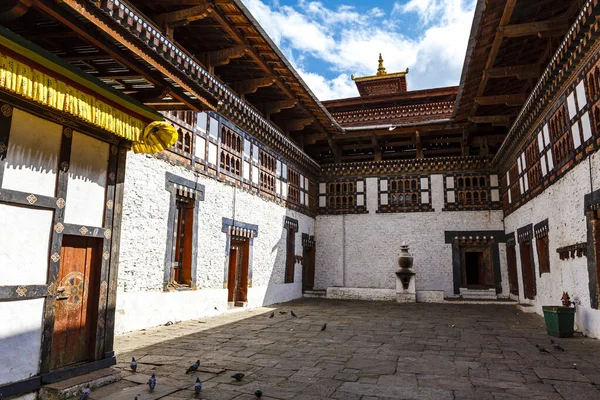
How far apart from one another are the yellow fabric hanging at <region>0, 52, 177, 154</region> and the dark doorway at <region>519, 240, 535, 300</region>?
11.5 meters

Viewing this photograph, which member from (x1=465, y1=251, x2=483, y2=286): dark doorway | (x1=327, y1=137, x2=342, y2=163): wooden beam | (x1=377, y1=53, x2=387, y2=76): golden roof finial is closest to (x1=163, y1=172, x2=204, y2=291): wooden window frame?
(x1=327, y1=137, x2=342, y2=163): wooden beam

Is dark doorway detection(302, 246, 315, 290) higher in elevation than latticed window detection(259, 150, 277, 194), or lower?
lower

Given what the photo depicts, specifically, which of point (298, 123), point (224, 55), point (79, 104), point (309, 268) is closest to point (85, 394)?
point (79, 104)

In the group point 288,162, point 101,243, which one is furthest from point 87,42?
point 288,162

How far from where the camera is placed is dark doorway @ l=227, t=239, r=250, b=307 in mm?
11922

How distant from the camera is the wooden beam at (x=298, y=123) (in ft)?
49.6

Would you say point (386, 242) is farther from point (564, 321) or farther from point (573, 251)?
point (564, 321)

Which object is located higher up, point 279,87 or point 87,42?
point 279,87

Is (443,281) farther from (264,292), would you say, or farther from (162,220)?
(162,220)

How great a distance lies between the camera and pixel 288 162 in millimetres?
15719

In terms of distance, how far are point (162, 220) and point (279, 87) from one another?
5877mm

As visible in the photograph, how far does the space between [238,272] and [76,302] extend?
790cm

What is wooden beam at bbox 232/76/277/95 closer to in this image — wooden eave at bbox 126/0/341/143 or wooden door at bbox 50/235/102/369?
wooden eave at bbox 126/0/341/143

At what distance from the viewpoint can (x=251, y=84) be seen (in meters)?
12.1
